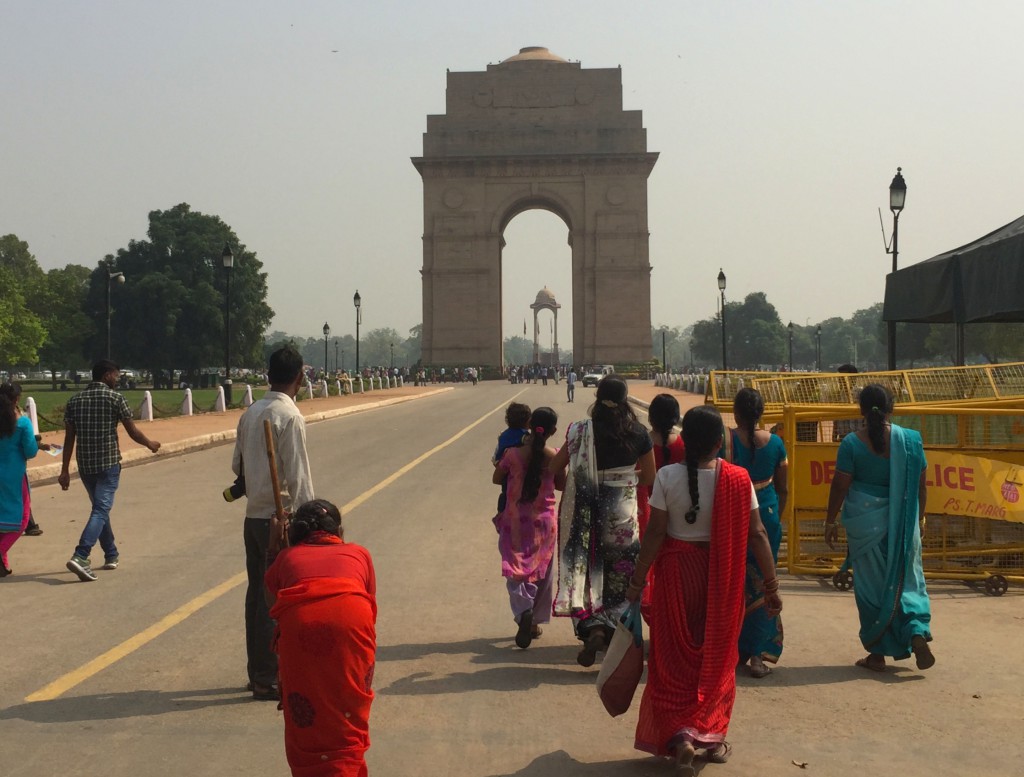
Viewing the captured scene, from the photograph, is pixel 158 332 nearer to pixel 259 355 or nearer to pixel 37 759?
pixel 259 355

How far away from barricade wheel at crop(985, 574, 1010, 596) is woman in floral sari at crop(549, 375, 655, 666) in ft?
12.0

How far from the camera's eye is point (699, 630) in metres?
4.88

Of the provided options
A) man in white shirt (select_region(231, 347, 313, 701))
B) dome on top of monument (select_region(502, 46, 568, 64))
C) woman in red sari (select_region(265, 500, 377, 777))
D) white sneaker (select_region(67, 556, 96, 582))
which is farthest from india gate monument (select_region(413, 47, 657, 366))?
woman in red sari (select_region(265, 500, 377, 777))

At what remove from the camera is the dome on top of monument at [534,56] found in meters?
86.0

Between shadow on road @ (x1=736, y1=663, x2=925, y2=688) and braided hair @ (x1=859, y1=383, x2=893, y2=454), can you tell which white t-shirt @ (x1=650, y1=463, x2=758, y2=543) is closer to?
shadow on road @ (x1=736, y1=663, x2=925, y2=688)

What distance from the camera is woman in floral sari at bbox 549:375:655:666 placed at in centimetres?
601

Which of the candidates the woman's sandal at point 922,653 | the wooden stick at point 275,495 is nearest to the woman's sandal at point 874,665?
the woman's sandal at point 922,653

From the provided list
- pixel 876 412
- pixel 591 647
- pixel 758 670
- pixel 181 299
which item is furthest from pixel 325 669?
pixel 181 299

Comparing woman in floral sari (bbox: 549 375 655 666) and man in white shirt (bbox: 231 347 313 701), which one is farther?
woman in floral sari (bbox: 549 375 655 666)

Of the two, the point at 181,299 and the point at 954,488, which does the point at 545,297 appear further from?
the point at 954,488

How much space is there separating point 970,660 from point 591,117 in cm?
8095

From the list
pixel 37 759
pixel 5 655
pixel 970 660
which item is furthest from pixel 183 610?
pixel 970 660

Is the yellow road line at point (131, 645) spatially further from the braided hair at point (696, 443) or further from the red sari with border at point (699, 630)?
the braided hair at point (696, 443)

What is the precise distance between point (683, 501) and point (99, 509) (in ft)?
18.1
